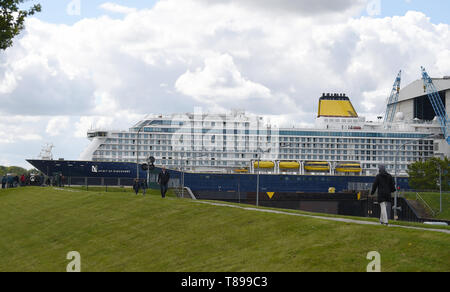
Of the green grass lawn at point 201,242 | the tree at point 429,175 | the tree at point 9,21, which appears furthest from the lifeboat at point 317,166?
the tree at point 9,21

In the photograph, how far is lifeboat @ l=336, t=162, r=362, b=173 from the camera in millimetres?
91750

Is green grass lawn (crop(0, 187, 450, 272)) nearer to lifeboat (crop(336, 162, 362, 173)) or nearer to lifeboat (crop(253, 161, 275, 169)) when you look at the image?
lifeboat (crop(253, 161, 275, 169))

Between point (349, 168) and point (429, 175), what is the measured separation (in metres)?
13.3

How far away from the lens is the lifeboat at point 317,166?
303 ft

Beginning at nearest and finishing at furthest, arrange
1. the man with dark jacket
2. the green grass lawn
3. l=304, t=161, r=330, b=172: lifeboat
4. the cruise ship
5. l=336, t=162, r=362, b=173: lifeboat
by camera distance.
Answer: the green grass lawn
the man with dark jacket
the cruise ship
l=336, t=162, r=362, b=173: lifeboat
l=304, t=161, r=330, b=172: lifeboat

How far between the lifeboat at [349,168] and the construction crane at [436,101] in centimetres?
1966

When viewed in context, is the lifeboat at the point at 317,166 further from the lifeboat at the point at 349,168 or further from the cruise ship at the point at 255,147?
the lifeboat at the point at 349,168

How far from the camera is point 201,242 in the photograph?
18766 mm

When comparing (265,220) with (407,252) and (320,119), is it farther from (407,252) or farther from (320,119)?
(320,119)

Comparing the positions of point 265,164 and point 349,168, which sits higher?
point 265,164

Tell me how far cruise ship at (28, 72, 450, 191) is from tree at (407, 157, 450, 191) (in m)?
4.47

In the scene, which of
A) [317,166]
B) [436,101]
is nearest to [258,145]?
[317,166]

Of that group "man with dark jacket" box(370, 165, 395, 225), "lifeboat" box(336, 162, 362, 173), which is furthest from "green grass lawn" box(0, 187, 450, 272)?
"lifeboat" box(336, 162, 362, 173)

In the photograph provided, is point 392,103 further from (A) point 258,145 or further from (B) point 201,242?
(B) point 201,242
